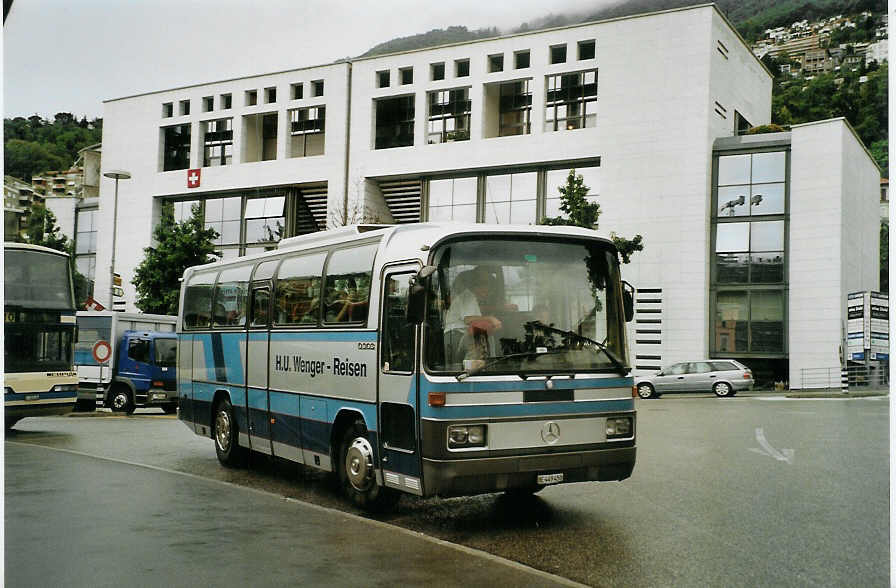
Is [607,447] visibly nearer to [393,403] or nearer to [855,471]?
[393,403]

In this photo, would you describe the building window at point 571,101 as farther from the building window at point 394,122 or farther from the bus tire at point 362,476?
the bus tire at point 362,476

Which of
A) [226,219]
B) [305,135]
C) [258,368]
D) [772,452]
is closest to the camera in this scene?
[258,368]

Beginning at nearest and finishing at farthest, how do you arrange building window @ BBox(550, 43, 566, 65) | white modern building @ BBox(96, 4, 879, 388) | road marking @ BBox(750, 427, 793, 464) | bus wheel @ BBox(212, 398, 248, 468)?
bus wheel @ BBox(212, 398, 248, 468) < road marking @ BBox(750, 427, 793, 464) < white modern building @ BBox(96, 4, 879, 388) < building window @ BBox(550, 43, 566, 65)

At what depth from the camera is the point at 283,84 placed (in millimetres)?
40812

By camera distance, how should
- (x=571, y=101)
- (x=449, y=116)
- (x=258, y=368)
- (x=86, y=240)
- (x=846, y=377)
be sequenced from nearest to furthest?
1. (x=846, y=377)
2. (x=258, y=368)
3. (x=86, y=240)
4. (x=571, y=101)
5. (x=449, y=116)

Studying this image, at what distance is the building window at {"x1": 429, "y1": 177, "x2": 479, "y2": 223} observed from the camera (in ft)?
134

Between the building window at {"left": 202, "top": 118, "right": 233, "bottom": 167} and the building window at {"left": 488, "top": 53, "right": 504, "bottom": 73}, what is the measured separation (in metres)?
10.8

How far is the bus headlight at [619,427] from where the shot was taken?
8141 mm

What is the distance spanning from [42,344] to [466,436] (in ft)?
29.1

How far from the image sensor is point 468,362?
7.64m

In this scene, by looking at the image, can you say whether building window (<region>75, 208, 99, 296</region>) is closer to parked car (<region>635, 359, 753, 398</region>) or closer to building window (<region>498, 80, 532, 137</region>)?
parked car (<region>635, 359, 753, 398</region>)

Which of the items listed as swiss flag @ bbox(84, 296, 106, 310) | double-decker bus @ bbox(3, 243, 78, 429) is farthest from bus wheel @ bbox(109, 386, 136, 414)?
double-decker bus @ bbox(3, 243, 78, 429)

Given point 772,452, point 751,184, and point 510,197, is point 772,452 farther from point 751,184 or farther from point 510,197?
point 510,197

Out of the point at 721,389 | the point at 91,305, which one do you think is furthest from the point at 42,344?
the point at 721,389
